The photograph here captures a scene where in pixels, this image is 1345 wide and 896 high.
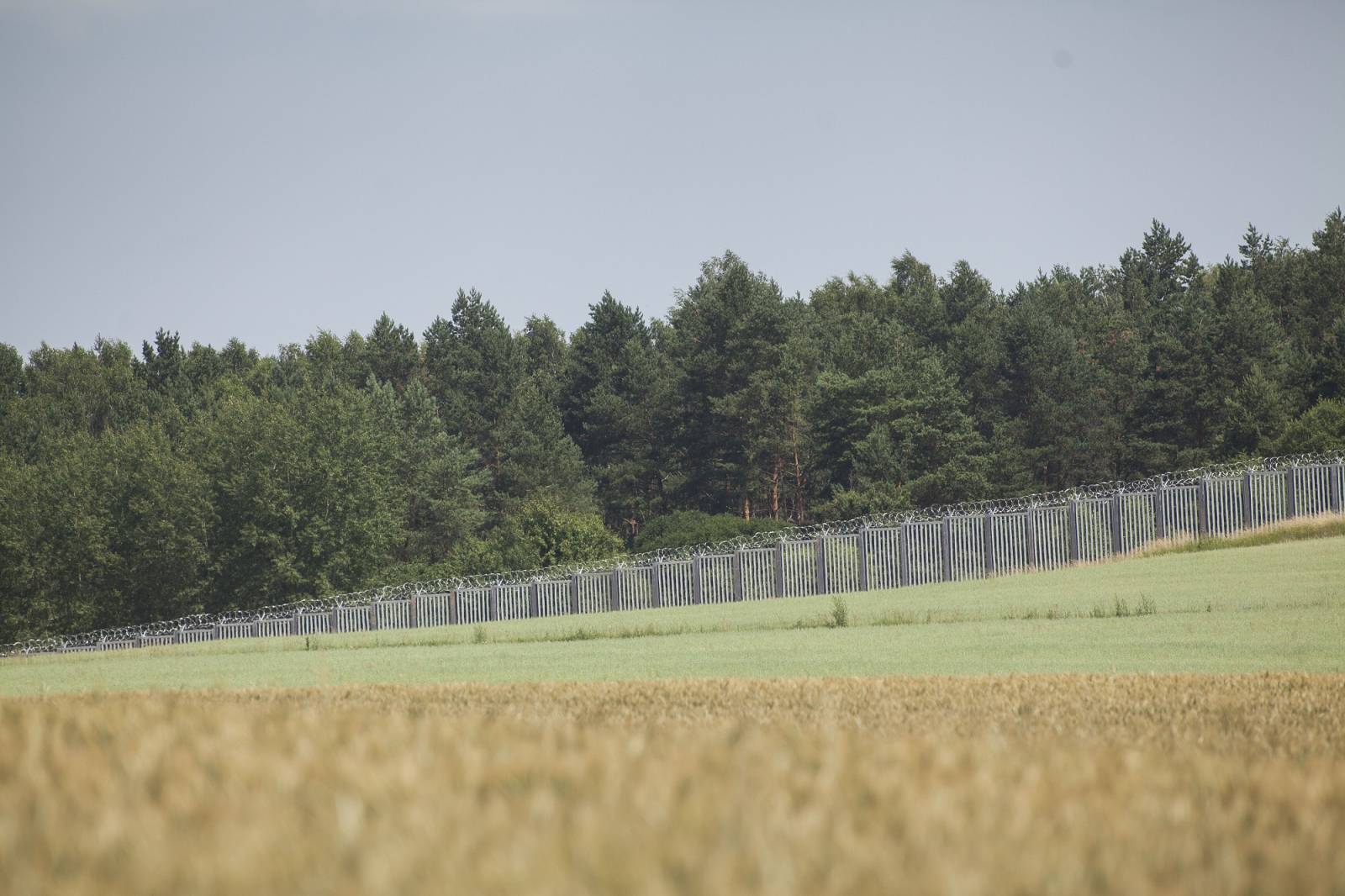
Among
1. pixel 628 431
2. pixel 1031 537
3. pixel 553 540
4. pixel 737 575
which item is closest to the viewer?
pixel 1031 537

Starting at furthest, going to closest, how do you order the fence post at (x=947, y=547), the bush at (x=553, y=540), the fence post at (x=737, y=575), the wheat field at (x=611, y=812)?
the bush at (x=553, y=540), the fence post at (x=737, y=575), the fence post at (x=947, y=547), the wheat field at (x=611, y=812)

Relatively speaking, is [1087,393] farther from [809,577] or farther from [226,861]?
[226,861]

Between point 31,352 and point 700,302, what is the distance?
6581 cm

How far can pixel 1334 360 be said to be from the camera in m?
62.3

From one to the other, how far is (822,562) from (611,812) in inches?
1456

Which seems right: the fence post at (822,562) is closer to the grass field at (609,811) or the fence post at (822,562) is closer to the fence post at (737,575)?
the fence post at (737,575)

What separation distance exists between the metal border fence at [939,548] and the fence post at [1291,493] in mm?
24

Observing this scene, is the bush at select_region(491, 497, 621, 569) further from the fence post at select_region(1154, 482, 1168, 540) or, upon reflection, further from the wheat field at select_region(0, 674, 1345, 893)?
the wheat field at select_region(0, 674, 1345, 893)

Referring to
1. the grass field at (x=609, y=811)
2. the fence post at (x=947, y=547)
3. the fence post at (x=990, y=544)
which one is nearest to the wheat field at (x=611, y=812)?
the grass field at (x=609, y=811)

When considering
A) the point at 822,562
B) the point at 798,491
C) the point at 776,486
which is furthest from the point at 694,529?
the point at 822,562

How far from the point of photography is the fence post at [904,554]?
124 ft

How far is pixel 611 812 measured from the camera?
195cm

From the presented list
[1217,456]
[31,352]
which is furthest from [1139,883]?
[31,352]

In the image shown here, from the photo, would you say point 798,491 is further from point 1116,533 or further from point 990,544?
point 1116,533
